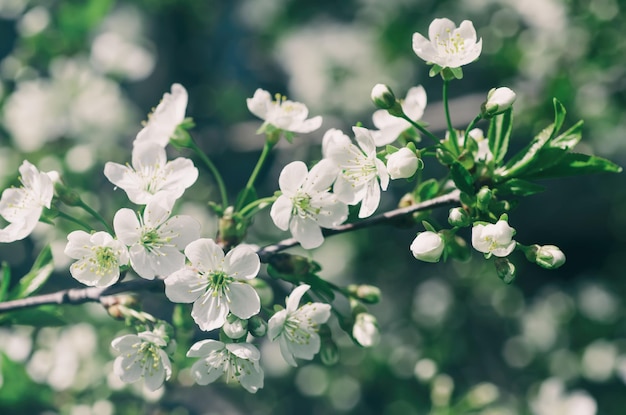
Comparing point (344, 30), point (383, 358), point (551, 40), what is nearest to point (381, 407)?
point (383, 358)

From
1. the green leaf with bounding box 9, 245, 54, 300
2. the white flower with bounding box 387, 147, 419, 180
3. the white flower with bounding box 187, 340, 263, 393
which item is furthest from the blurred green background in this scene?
Answer: the white flower with bounding box 387, 147, 419, 180

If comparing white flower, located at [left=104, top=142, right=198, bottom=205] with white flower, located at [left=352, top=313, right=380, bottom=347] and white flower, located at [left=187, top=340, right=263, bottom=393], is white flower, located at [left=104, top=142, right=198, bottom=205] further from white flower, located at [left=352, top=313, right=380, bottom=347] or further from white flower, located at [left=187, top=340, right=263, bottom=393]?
white flower, located at [left=352, top=313, right=380, bottom=347]

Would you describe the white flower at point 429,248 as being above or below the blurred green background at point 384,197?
above

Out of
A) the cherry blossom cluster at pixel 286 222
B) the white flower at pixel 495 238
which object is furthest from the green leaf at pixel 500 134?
the white flower at pixel 495 238

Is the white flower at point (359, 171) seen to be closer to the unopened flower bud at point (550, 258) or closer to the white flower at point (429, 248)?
the white flower at point (429, 248)

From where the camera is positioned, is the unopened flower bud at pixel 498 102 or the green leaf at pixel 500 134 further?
the green leaf at pixel 500 134

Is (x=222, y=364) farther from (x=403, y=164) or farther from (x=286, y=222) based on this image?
(x=403, y=164)

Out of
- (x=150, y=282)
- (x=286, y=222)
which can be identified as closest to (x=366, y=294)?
(x=286, y=222)
